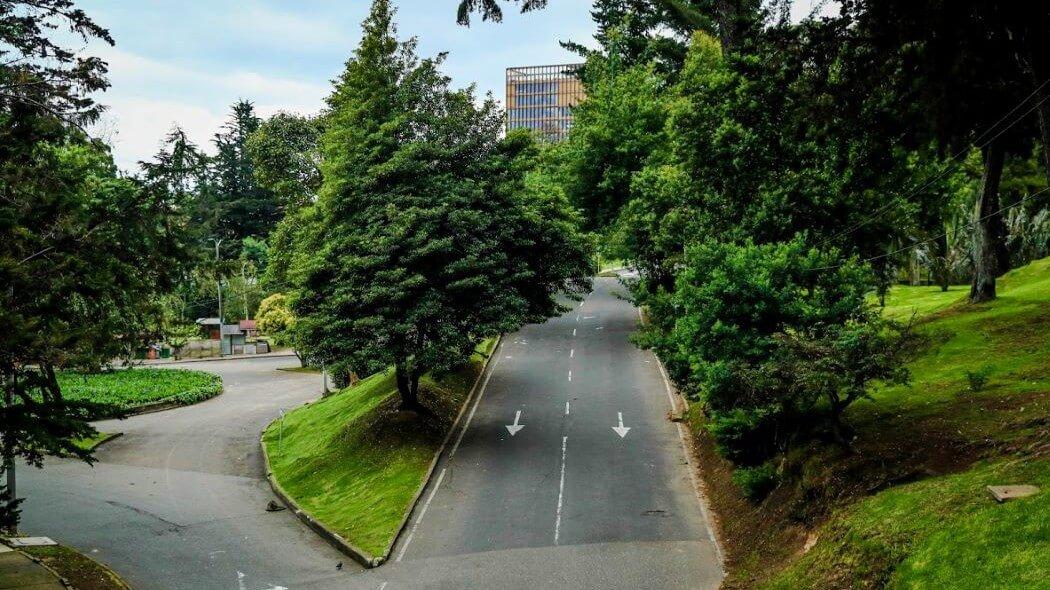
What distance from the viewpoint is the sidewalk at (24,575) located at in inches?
610

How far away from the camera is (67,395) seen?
142ft

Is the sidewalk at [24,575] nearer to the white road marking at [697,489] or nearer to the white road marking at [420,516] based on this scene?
the white road marking at [420,516]

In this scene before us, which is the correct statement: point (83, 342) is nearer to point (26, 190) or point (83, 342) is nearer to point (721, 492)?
point (26, 190)

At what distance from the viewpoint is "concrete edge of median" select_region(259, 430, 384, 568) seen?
19.0 m

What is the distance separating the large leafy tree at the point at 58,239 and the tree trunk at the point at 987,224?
68.5 feet

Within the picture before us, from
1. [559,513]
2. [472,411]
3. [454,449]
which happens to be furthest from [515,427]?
[559,513]

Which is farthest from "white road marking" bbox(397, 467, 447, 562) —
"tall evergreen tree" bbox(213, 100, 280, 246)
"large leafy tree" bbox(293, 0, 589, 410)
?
"tall evergreen tree" bbox(213, 100, 280, 246)

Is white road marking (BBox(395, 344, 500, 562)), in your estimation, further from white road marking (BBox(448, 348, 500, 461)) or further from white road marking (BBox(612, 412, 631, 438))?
white road marking (BBox(612, 412, 631, 438))

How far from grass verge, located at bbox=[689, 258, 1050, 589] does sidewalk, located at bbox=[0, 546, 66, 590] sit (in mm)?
14049

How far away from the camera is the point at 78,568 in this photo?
17.5 meters

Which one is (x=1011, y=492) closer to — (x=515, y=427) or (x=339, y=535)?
(x=339, y=535)

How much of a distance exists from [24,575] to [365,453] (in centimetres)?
1207

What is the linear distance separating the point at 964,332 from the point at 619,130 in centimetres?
2506

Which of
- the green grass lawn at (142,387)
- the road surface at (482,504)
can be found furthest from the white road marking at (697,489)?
the green grass lawn at (142,387)
